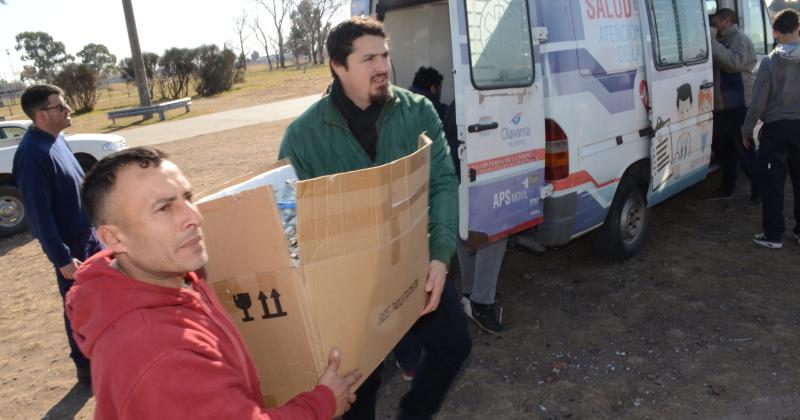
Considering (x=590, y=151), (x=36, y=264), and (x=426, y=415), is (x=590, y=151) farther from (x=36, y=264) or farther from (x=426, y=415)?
(x=36, y=264)

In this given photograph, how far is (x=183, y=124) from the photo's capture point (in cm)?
1912

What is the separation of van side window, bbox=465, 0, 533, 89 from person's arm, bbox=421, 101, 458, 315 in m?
1.06

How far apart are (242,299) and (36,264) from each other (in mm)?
6247

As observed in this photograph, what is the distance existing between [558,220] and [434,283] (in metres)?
1.97

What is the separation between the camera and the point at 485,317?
3883mm

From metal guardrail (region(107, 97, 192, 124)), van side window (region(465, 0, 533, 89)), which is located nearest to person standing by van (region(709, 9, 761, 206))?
van side window (region(465, 0, 533, 89))

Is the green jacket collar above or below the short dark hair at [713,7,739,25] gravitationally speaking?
below

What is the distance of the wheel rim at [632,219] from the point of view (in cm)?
459

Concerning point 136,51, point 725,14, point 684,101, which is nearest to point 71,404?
point 684,101

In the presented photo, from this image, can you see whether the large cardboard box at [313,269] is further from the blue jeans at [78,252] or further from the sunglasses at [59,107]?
the sunglasses at [59,107]

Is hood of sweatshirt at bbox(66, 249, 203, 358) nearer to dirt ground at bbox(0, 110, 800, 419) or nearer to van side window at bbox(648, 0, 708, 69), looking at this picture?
dirt ground at bbox(0, 110, 800, 419)

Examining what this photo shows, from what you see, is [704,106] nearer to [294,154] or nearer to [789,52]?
[789,52]

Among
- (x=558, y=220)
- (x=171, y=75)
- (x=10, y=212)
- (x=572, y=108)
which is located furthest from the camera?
(x=171, y=75)

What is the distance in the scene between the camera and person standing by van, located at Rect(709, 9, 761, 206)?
5.59 metres
